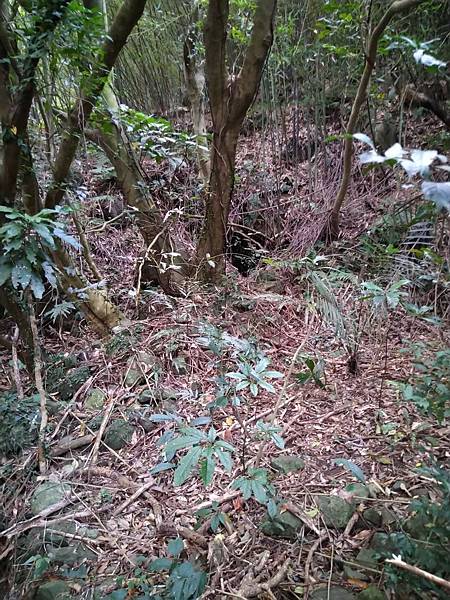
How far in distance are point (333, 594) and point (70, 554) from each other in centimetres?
94

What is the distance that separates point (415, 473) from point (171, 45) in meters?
4.70

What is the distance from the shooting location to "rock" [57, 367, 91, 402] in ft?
7.74

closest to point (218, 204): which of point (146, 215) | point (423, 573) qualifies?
point (146, 215)

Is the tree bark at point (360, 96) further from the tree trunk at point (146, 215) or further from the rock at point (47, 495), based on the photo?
the rock at point (47, 495)

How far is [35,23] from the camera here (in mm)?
1832

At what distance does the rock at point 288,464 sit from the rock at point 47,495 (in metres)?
0.91

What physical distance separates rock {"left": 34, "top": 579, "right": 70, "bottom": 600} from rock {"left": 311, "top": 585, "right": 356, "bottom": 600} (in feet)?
2.67

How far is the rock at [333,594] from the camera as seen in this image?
1.20 m

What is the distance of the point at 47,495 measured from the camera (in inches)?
69.0

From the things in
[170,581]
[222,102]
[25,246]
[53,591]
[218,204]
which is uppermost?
[222,102]

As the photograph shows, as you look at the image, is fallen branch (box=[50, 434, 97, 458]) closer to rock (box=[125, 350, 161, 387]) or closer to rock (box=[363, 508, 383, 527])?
rock (box=[125, 350, 161, 387])

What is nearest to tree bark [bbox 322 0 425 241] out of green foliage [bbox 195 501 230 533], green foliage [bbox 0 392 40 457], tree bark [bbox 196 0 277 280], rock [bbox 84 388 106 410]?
tree bark [bbox 196 0 277 280]

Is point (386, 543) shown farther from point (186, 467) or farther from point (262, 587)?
point (186, 467)

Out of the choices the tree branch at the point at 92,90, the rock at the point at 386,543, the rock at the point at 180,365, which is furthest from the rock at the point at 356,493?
the tree branch at the point at 92,90
